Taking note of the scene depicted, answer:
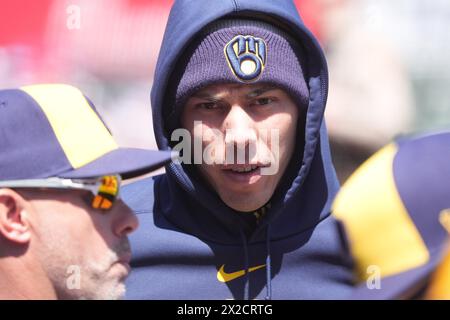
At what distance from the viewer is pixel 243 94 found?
2709 millimetres

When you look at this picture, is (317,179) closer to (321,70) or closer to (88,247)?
(321,70)

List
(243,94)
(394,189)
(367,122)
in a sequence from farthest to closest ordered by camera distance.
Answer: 1. (367,122)
2. (243,94)
3. (394,189)

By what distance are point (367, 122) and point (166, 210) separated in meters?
1.06

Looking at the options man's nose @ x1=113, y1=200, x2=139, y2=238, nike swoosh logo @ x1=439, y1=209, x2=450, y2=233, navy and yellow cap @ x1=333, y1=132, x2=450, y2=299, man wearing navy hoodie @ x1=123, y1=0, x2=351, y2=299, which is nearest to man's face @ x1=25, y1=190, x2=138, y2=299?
man's nose @ x1=113, y1=200, x2=139, y2=238

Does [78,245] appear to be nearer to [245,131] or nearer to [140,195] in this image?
[245,131]

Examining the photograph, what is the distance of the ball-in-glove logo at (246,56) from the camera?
2662 millimetres

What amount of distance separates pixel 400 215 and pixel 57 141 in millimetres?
930

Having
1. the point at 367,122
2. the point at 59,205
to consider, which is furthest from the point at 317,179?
the point at 59,205

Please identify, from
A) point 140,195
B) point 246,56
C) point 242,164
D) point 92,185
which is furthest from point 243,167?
point 92,185

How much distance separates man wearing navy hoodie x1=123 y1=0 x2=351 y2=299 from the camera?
2.71 meters

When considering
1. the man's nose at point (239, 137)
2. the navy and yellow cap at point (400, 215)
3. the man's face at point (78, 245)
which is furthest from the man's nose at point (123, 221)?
the navy and yellow cap at point (400, 215)

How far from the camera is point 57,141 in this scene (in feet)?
7.37

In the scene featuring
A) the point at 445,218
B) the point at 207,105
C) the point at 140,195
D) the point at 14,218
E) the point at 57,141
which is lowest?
the point at 445,218
